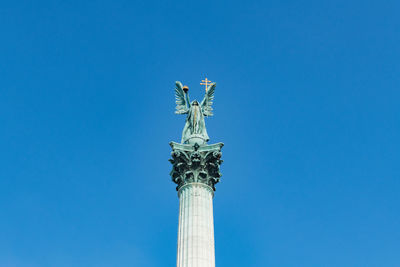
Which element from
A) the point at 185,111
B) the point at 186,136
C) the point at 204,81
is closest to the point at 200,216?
the point at 186,136

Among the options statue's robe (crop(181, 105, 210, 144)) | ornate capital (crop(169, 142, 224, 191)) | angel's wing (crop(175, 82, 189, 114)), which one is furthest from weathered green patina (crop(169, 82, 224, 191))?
angel's wing (crop(175, 82, 189, 114))

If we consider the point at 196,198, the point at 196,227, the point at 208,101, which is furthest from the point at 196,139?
the point at 196,227

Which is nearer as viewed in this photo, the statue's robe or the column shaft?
the column shaft

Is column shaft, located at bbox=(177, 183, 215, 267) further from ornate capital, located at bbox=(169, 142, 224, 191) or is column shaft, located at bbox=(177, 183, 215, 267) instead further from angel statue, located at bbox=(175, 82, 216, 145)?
angel statue, located at bbox=(175, 82, 216, 145)

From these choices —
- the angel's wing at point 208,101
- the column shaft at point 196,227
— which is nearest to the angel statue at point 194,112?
the angel's wing at point 208,101

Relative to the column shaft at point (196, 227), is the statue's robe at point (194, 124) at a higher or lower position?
higher

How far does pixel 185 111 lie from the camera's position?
3678 cm

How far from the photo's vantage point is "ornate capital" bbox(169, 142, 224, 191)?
32.2 m

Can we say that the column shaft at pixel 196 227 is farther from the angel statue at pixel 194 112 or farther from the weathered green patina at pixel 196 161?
the angel statue at pixel 194 112

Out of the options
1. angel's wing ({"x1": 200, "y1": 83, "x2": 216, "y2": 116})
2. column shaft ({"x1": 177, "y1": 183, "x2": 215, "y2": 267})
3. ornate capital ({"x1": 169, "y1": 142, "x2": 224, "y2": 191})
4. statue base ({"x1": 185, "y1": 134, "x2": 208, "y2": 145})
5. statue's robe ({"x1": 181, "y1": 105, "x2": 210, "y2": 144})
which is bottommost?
column shaft ({"x1": 177, "y1": 183, "x2": 215, "y2": 267})

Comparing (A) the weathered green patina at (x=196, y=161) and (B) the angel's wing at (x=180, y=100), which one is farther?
(B) the angel's wing at (x=180, y=100)

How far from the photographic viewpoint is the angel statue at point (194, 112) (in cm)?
3450

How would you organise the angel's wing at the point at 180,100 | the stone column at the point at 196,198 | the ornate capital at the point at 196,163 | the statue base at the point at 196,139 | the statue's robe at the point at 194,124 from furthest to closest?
the angel's wing at the point at 180,100 < the statue's robe at the point at 194,124 < the statue base at the point at 196,139 < the ornate capital at the point at 196,163 < the stone column at the point at 196,198

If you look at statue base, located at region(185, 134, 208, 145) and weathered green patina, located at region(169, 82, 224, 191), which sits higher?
statue base, located at region(185, 134, 208, 145)
